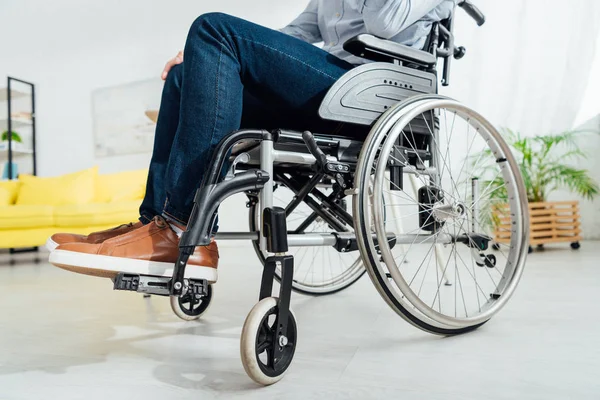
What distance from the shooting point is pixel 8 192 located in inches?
149

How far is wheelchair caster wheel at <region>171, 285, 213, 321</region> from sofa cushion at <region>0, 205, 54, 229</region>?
2271 millimetres

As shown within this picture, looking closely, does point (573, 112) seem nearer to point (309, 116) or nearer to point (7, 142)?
point (309, 116)

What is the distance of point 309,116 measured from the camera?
0.92 meters

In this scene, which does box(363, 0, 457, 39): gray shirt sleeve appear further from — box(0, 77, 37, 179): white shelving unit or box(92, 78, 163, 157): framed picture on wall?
box(0, 77, 37, 179): white shelving unit

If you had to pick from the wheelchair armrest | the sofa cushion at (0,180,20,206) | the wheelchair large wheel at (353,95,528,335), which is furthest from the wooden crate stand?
the sofa cushion at (0,180,20,206)

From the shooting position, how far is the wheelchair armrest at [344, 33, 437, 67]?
2.85 ft

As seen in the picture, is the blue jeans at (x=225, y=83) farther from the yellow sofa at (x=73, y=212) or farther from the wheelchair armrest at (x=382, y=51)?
the yellow sofa at (x=73, y=212)

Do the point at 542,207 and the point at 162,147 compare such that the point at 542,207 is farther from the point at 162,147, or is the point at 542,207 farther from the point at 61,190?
the point at 61,190

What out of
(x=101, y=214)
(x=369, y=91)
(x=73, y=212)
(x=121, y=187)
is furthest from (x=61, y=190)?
(x=369, y=91)

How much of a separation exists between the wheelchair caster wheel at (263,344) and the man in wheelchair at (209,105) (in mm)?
156

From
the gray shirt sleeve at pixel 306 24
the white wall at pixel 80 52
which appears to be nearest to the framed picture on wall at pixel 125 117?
the white wall at pixel 80 52

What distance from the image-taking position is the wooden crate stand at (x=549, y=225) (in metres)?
2.87

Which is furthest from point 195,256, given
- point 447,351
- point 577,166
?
point 577,166

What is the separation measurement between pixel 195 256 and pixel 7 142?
475 centimetres
